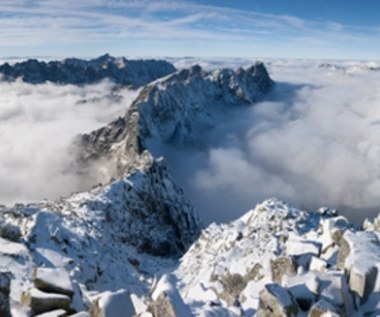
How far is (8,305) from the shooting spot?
2444 centimetres

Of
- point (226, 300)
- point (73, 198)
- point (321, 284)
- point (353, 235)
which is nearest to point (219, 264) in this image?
point (226, 300)

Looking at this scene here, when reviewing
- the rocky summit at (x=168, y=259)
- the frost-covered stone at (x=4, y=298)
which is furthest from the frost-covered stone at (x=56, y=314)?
the frost-covered stone at (x=4, y=298)

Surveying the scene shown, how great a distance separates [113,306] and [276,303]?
27.5 feet

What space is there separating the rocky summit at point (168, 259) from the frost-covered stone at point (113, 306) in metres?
0.05

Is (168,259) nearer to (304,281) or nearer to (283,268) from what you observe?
(283,268)

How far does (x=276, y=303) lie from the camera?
79.9 ft

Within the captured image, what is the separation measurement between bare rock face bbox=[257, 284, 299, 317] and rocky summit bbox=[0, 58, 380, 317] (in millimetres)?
Answer: 53

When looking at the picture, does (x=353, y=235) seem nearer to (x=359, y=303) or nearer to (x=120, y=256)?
(x=359, y=303)

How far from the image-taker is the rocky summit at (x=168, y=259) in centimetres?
2481

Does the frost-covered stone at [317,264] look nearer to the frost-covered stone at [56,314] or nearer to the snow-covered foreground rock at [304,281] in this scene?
the snow-covered foreground rock at [304,281]

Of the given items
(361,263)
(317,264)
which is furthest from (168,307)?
(317,264)

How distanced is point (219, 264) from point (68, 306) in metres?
35.3

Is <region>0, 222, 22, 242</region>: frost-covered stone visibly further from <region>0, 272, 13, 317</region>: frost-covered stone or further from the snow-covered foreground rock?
<region>0, 272, 13, 317</region>: frost-covered stone

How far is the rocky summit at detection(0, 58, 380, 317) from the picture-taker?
81.4 feet
